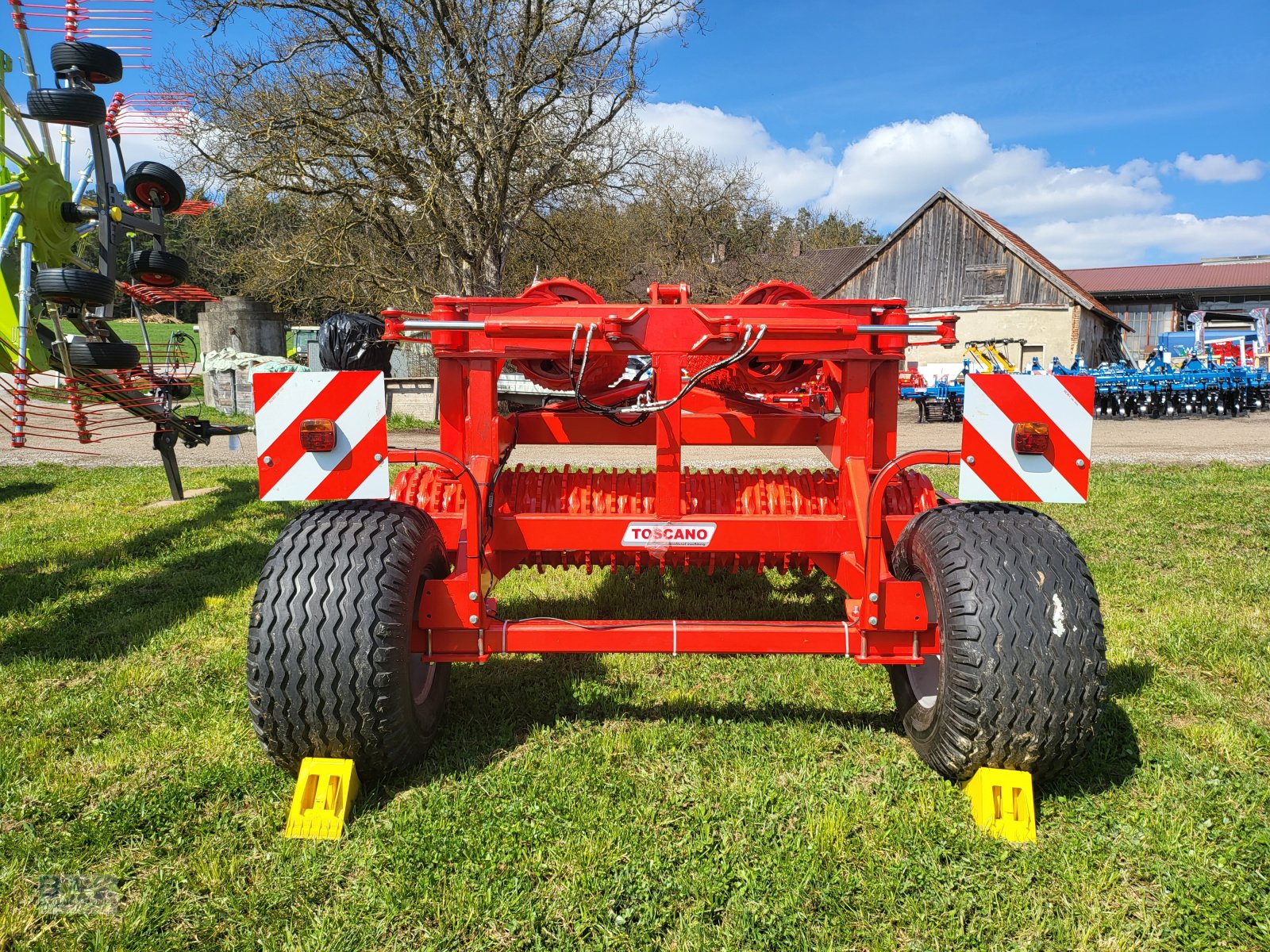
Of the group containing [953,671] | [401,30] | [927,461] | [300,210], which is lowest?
[953,671]

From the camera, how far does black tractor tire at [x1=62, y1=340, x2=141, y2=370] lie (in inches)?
180

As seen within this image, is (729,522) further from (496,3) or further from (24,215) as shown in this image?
(496,3)

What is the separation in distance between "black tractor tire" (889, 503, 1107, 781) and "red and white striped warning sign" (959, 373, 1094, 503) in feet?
0.54

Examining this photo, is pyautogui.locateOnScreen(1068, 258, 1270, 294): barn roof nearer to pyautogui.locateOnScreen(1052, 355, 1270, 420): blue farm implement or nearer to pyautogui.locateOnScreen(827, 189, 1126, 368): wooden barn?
pyautogui.locateOnScreen(827, 189, 1126, 368): wooden barn

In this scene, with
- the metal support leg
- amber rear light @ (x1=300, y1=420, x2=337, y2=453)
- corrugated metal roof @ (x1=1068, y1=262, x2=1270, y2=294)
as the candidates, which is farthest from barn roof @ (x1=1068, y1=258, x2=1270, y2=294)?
amber rear light @ (x1=300, y1=420, x2=337, y2=453)

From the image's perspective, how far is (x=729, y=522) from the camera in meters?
2.90

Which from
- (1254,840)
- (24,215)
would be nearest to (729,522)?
(1254,840)

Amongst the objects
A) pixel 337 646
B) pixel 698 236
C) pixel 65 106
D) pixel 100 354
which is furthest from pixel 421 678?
pixel 698 236

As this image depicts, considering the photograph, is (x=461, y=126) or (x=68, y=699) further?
(x=461, y=126)

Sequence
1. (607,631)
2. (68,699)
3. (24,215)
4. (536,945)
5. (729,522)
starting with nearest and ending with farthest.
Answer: (536,945) → (607,631) → (729,522) → (68,699) → (24,215)

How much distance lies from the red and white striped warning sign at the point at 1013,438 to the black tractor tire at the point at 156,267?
5163 millimetres

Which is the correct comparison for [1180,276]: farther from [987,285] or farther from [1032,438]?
[1032,438]

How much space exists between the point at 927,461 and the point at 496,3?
1488cm

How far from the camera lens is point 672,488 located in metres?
2.94
